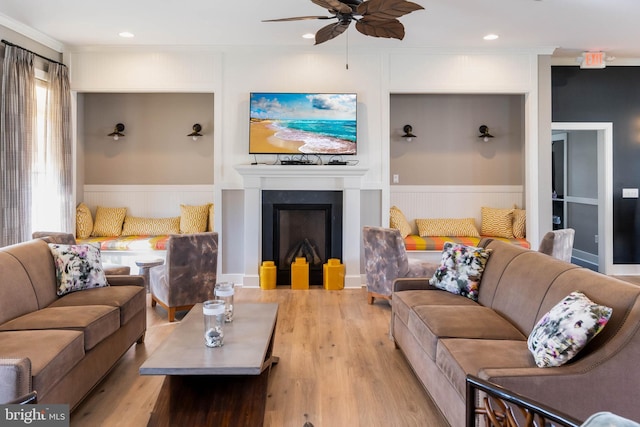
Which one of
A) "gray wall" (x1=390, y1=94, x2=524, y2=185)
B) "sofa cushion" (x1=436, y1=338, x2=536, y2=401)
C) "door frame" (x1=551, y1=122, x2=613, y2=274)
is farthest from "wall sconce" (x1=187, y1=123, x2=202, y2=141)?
"door frame" (x1=551, y1=122, x2=613, y2=274)

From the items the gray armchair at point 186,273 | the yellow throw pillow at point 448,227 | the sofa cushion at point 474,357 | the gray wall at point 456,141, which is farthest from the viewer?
the gray wall at point 456,141

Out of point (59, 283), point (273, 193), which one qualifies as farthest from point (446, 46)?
point (59, 283)

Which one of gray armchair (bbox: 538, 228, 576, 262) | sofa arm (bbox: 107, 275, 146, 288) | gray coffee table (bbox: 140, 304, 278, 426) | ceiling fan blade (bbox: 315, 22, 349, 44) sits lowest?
gray coffee table (bbox: 140, 304, 278, 426)

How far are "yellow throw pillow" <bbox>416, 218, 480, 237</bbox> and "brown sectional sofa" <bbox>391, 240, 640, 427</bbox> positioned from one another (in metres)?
2.53

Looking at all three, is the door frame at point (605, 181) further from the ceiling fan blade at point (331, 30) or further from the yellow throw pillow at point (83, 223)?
the yellow throw pillow at point (83, 223)

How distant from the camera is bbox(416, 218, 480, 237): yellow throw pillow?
5.79 meters

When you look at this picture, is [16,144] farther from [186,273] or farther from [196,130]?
[186,273]

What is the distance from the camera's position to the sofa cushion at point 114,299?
2.84 metres

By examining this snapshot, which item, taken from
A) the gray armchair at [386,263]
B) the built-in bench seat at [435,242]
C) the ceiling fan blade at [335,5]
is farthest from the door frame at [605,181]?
the ceiling fan blade at [335,5]

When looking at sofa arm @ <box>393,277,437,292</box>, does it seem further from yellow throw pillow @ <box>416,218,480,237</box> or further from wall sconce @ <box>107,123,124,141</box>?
wall sconce @ <box>107,123,124,141</box>

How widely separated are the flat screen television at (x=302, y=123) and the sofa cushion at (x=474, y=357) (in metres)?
3.46

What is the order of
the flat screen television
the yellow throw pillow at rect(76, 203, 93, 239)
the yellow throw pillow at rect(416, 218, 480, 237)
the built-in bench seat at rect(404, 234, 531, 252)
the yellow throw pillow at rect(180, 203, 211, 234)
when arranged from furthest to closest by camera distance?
the yellow throw pillow at rect(416, 218, 480, 237) → the yellow throw pillow at rect(180, 203, 211, 234) → the yellow throw pillow at rect(76, 203, 93, 239) → the built-in bench seat at rect(404, 234, 531, 252) → the flat screen television

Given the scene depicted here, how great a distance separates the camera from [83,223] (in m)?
5.57

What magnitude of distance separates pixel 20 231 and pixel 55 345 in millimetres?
2974
